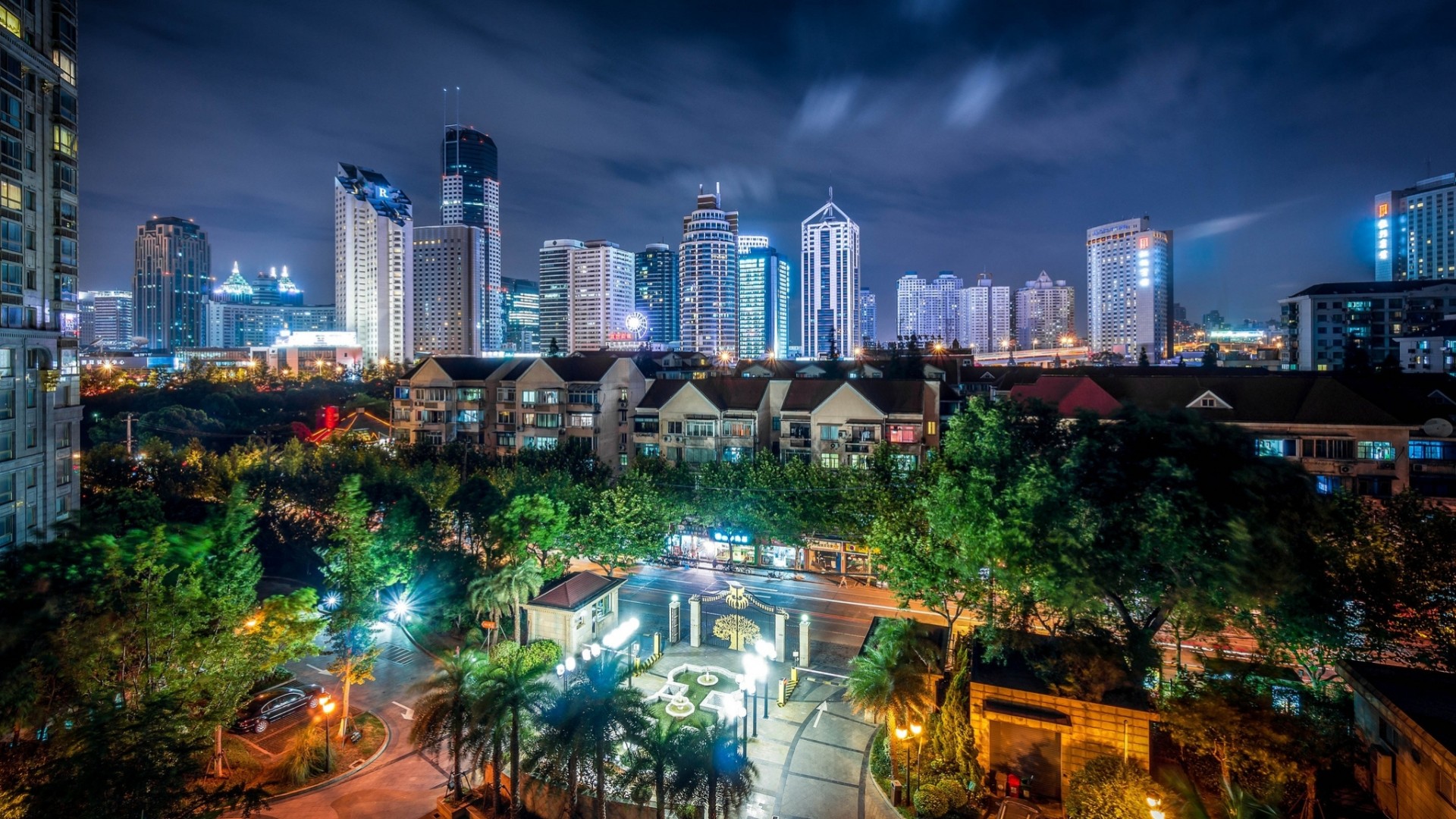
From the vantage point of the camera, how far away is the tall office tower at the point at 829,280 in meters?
165

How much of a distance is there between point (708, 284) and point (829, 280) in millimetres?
34987

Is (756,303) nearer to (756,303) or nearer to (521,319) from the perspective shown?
(756,303)

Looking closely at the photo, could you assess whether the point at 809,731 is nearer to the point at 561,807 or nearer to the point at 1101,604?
the point at 561,807

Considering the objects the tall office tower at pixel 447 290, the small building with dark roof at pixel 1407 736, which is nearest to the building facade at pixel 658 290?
the tall office tower at pixel 447 290

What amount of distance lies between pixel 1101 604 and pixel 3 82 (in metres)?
34.0

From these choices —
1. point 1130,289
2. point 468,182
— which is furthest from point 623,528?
point 468,182

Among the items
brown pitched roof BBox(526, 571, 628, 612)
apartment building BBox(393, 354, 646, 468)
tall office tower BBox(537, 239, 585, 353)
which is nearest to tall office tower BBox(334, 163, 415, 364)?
tall office tower BBox(537, 239, 585, 353)

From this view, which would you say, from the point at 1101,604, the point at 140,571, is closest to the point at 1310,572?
the point at 1101,604

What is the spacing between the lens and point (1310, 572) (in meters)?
12.9

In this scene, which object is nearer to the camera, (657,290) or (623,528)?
(623,528)

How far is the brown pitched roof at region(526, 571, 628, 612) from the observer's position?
68.2ft

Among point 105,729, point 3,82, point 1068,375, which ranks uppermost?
point 3,82

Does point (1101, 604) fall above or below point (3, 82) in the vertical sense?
below

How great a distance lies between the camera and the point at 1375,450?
28.9 m
